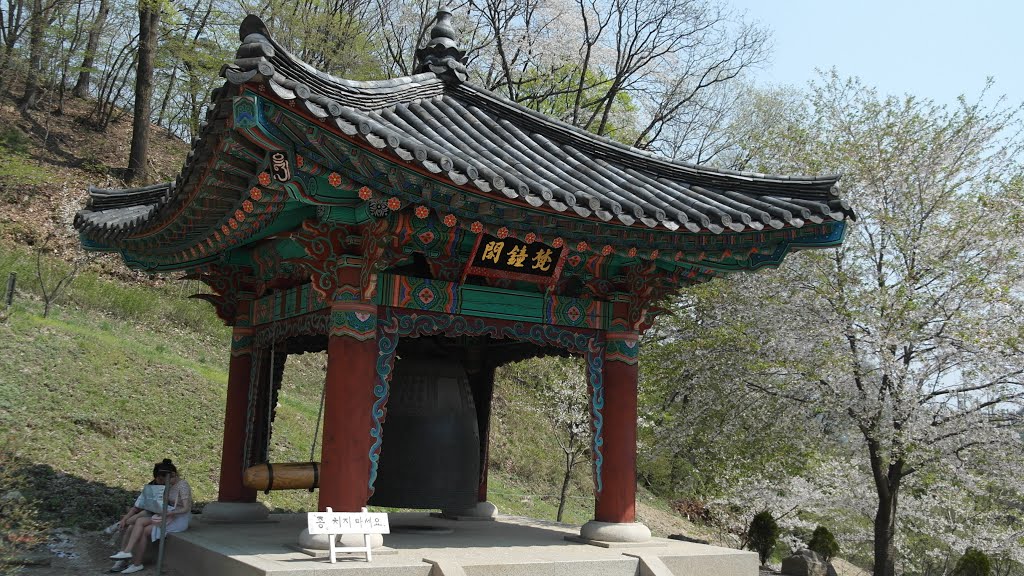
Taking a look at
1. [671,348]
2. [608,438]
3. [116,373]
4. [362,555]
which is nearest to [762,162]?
[671,348]

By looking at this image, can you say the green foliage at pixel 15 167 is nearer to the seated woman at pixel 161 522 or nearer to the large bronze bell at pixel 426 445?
the seated woman at pixel 161 522

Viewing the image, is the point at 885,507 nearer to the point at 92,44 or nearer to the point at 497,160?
the point at 497,160

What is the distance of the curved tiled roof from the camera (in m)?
5.56

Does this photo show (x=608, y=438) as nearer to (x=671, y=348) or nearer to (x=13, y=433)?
(x=671, y=348)

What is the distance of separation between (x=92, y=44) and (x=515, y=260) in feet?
86.9

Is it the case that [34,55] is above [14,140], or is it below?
above

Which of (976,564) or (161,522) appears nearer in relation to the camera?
(161,522)

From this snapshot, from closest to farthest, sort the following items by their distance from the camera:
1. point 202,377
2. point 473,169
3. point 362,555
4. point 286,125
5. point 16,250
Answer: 1. point 286,125
2. point 473,169
3. point 362,555
4. point 202,377
5. point 16,250

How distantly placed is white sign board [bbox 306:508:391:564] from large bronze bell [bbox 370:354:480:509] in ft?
5.75

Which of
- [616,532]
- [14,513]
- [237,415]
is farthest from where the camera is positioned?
[237,415]

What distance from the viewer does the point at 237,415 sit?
9688mm

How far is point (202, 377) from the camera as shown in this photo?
1711 centimetres

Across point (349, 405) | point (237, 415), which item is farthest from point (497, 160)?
Answer: point (237, 415)

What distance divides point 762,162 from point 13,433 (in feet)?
44.6
